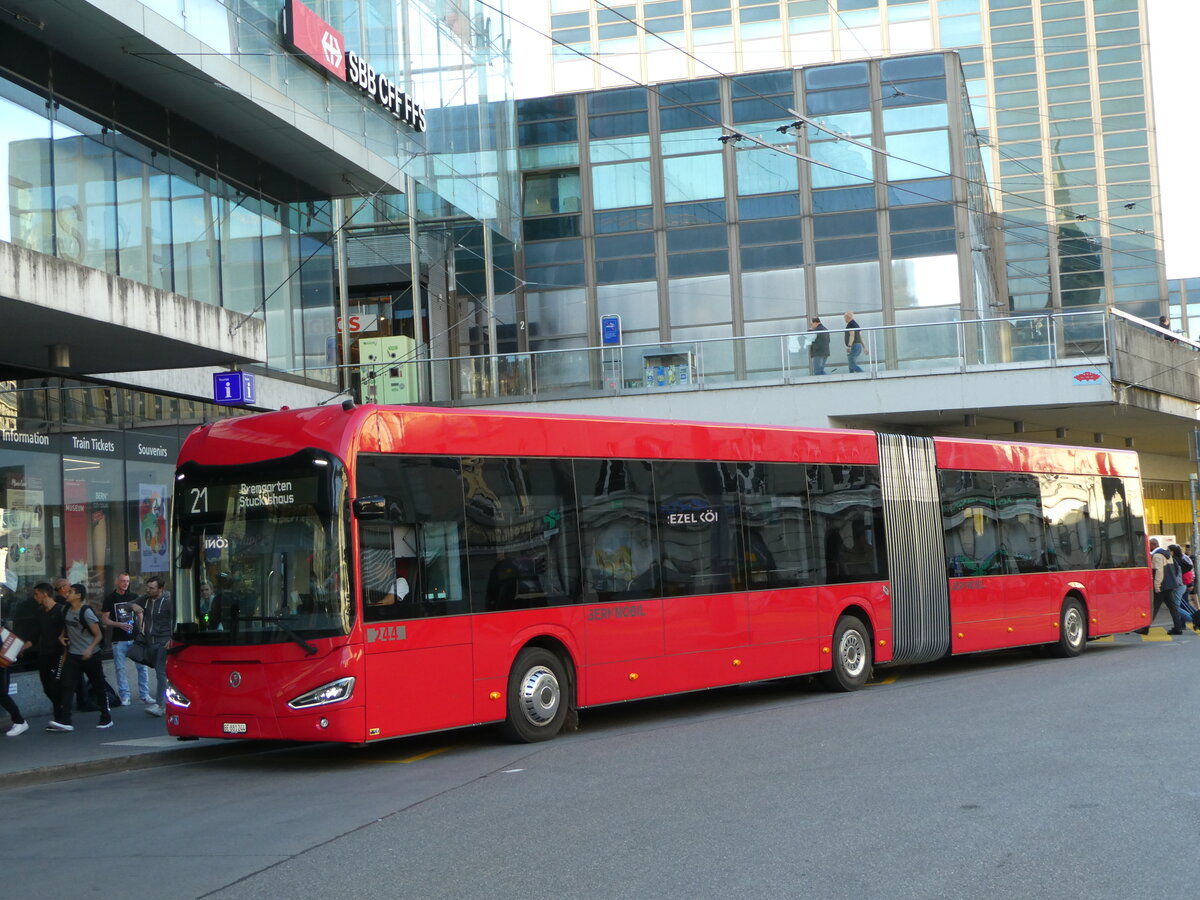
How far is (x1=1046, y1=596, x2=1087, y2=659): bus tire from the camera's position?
20562 mm

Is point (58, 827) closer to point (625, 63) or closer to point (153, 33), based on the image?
point (153, 33)

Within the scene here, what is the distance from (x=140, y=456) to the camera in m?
19.0

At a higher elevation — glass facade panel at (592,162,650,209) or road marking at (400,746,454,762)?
glass facade panel at (592,162,650,209)

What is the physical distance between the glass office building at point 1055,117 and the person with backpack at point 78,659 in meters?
59.8

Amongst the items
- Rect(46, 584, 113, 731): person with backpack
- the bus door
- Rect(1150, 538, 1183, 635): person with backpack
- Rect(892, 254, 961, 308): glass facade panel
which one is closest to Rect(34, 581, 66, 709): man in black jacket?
Rect(46, 584, 113, 731): person with backpack

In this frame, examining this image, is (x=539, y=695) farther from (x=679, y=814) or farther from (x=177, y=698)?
(x=679, y=814)

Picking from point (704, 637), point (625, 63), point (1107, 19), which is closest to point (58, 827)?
point (704, 637)

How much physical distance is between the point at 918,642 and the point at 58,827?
11.6 meters

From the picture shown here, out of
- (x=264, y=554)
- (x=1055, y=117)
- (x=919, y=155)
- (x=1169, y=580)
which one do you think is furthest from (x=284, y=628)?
(x=1055, y=117)

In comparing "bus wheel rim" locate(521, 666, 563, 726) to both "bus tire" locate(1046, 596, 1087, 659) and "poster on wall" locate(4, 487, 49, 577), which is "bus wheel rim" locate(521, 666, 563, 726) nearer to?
"poster on wall" locate(4, 487, 49, 577)

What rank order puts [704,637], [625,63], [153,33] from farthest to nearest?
1. [625,63]
2. [153,33]
3. [704,637]

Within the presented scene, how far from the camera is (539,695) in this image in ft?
41.9

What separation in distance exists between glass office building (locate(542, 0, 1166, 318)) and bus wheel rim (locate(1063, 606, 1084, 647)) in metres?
52.9

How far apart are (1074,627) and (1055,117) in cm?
6303
